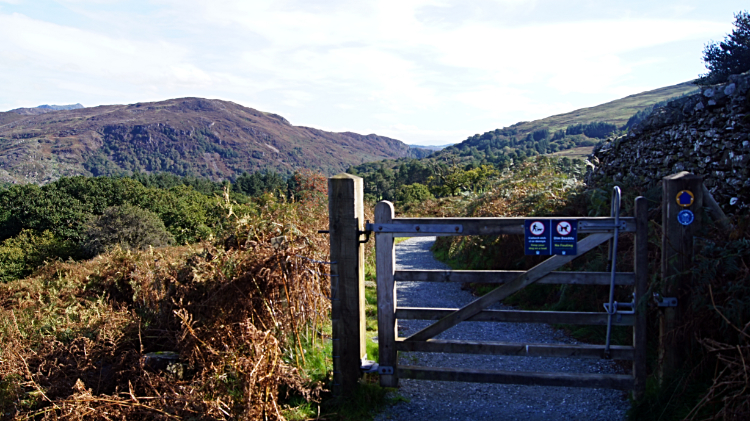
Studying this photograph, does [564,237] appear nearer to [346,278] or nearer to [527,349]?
[527,349]

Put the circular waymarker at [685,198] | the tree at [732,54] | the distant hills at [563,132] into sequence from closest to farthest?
1. the circular waymarker at [685,198]
2. the tree at [732,54]
3. the distant hills at [563,132]

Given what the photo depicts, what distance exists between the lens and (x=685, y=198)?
3.77m

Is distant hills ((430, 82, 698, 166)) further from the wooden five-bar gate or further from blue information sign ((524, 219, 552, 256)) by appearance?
blue information sign ((524, 219, 552, 256))

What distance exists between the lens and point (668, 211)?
384cm

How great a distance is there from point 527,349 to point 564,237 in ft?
3.23

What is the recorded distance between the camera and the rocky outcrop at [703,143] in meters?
6.16

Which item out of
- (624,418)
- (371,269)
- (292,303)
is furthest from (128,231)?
(624,418)

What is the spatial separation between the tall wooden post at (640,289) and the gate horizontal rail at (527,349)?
0.26ft

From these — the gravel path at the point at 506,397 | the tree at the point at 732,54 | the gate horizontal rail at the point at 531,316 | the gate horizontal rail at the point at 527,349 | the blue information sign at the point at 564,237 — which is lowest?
the gravel path at the point at 506,397

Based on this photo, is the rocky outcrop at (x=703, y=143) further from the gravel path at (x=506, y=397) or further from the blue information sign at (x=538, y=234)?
the blue information sign at (x=538, y=234)

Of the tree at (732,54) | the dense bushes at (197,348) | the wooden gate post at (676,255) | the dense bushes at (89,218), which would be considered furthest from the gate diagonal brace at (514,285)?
the tree at (732,54)

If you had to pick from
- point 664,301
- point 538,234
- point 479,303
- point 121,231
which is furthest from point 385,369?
point 121,231

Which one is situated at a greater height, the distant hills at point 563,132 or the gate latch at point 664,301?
the distant hills at point 563,132

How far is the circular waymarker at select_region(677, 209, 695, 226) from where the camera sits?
3.77 metres
